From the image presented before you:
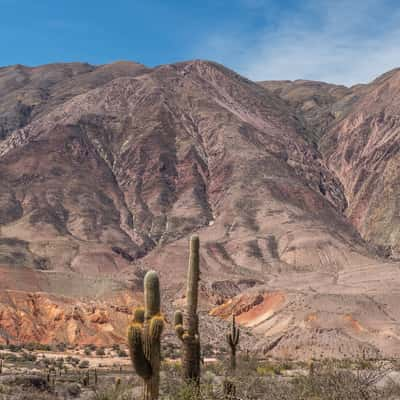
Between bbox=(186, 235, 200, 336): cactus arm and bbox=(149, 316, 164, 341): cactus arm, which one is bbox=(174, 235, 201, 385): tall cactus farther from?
bbox=(149, 316, 164, 341): cactus arm

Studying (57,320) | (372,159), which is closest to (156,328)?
(57,320)

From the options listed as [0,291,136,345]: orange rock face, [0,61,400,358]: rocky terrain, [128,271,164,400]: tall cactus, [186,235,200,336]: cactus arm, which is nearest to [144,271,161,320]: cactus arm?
[128,271,164,400]: tall cactus

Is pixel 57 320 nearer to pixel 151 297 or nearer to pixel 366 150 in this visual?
pixel 151 297

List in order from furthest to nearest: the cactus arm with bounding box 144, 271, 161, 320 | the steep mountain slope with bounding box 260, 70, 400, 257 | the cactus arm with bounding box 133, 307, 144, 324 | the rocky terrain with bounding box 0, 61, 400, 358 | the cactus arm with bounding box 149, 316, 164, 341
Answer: the steep mountain slope with bounding box 260, 70, 400, 257, the rocky terrain with bounding box 0, 61, 400, 358, the cactus arm with bounding box 133, 307, 144, 324, the cactus arm with bounding box 144, 271, 161, 320, the cactus arm with bounding box 149, 316, 164, 341

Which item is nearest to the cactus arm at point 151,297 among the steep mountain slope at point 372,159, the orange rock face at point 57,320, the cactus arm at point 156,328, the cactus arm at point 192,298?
the cactus arm at point 156,328

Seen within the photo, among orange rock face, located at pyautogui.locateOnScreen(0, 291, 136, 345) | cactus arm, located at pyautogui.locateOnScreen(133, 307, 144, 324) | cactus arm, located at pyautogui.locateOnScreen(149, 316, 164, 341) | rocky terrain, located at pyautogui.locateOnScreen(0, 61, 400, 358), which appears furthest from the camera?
rocky terrain, located at pyautogui.locateOnScreen(0, 61, 400, 358)

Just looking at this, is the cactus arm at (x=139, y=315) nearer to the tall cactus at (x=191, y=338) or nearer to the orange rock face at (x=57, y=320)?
the tall cactus at (x=191, y=338)

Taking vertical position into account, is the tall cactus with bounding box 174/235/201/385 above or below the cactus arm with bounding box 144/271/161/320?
below

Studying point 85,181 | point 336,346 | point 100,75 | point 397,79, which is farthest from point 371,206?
point 100,75

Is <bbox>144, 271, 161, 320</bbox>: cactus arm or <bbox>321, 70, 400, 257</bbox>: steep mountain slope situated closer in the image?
<bbox>144, 271, 161, 320</bbox>: cactus arm
